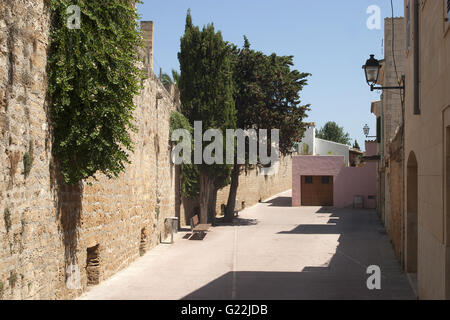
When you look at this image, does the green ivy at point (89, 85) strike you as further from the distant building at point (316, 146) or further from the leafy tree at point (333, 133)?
the leafy tree at point (333, 133)

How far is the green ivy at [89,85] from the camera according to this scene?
25.6ft

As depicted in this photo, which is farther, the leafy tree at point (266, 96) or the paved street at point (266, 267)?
the leafy tree at point (266, 96)

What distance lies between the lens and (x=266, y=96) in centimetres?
2300

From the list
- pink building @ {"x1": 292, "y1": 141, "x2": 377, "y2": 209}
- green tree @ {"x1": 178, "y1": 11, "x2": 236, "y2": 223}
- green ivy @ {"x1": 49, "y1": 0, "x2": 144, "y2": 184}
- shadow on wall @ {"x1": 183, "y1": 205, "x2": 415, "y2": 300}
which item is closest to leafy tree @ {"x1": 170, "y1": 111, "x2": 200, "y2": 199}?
green tree @ {"x1": 178, "y1": 11, "x2": 236, "y2": 223}

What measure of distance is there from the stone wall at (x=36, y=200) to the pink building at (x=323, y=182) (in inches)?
904

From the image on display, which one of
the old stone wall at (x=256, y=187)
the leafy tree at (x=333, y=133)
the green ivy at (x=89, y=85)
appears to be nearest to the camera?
the green ivy at (x=89, y=85)

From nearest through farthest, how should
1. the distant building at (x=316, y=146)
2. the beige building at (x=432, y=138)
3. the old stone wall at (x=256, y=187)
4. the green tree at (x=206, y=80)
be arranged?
the beige building at (x=432, y=138) → the green tree at (x=206, y=80) → the old stone wall at (x=256, y=187) → the distant building at (x=316, y=146)

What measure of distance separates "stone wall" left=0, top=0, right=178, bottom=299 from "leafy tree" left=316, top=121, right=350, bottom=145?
6844cm

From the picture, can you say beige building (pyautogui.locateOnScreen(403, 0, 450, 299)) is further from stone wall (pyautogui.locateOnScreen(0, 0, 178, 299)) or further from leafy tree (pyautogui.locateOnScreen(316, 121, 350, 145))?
leafy tree (pyautogui.locateOnScreen(316, 121, 350, 145))

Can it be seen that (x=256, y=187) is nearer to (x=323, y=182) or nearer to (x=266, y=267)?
(x=323, y=182)

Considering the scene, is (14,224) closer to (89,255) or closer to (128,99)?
(128,99)

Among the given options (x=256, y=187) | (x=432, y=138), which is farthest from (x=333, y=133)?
(x=432, y=138)

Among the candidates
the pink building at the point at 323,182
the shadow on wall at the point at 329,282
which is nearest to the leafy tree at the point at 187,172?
the shadow on wall at the point at 329,282
